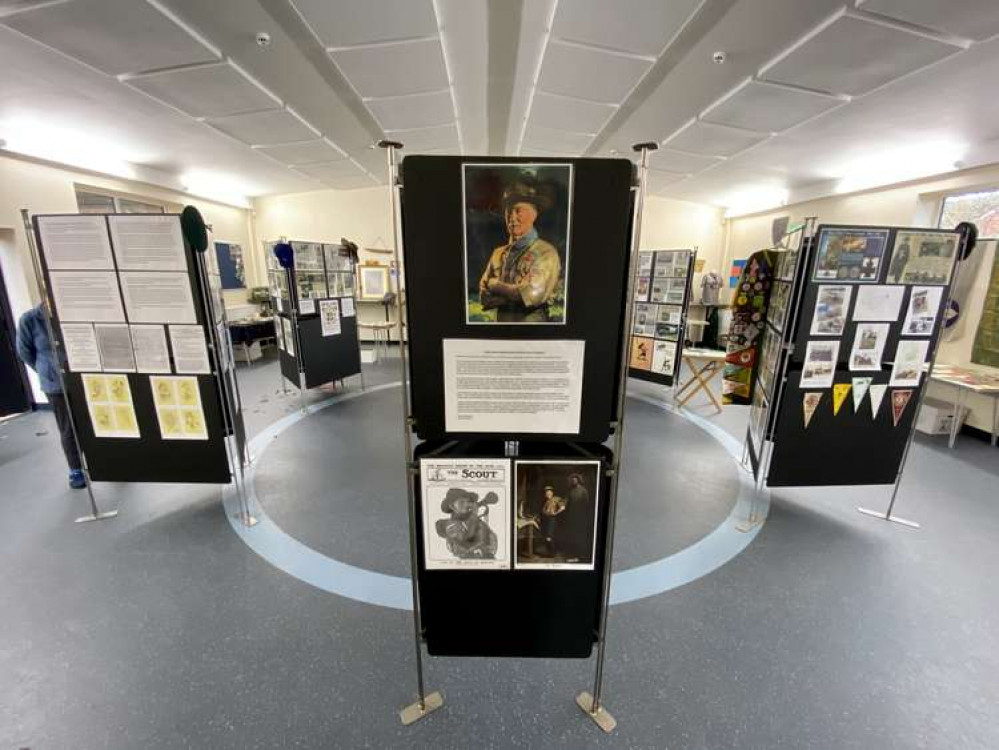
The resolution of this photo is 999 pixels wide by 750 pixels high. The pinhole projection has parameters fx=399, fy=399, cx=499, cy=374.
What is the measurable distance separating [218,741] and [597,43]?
4.42 metres

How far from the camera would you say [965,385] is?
3.88 meters

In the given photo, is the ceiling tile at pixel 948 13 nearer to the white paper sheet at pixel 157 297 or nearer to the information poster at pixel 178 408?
the white paper sheet at pixel 157 297

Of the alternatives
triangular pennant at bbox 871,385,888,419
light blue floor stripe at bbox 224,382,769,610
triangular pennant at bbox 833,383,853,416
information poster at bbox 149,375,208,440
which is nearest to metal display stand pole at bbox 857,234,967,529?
triangular pennant at bbox 871,385,888,419

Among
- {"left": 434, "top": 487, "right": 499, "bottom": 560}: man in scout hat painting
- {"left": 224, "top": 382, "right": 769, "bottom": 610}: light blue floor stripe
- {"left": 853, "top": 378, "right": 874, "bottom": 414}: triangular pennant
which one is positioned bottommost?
{"left": 224, "top": 382, "right": 769, "bottom": 610}: light blue floor stripe

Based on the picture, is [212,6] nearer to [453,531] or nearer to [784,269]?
[453,531]

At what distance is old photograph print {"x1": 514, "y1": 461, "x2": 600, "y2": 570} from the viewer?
51.6 inches

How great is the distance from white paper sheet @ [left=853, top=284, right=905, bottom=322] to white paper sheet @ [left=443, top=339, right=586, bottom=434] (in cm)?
243

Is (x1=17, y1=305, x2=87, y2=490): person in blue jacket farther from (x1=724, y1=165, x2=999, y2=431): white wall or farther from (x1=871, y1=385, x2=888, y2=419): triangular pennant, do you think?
(x1=724, y1=165, x2=999, y2=431): white wall

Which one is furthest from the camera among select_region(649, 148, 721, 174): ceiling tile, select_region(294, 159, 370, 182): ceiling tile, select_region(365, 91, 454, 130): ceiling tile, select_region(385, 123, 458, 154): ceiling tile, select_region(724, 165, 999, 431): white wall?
select_region(294, 159, 370, 182): ceiling tile

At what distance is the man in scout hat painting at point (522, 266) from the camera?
1.05 meters

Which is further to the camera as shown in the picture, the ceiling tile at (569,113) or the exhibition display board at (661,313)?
the exhibition display board at (661,313)

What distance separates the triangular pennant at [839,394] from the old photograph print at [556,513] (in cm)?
232

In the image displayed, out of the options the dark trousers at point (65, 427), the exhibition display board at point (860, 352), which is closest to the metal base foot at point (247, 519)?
the dark trousers at point (65, 427)

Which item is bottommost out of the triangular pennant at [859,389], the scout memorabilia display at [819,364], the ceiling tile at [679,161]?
the triangular pennant at [859,389]
